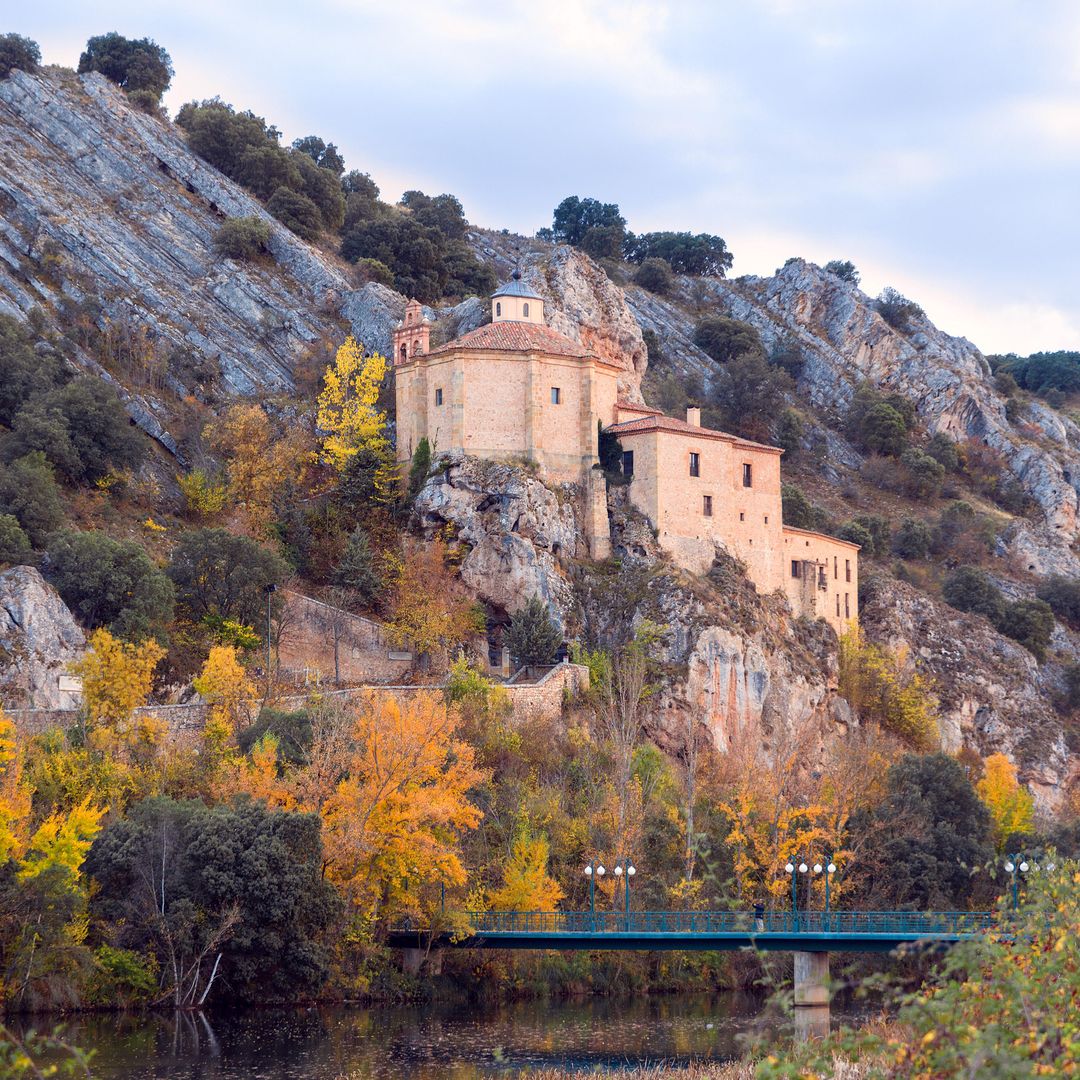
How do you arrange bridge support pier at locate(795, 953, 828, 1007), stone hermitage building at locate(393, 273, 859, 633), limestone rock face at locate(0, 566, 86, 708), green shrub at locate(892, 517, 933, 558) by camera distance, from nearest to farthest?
bridge support pier at locate(795, 953, 828, 1007), limestone rock face at locate(0, 566, 86, 708), stone hermitage building at locate(393, 273, 859, 633), green shrub at locate(892, 517, 933, 558)

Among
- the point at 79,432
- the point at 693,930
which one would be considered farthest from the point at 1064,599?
the point at 79,432

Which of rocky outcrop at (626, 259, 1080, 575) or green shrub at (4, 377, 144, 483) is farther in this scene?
rocky outcrop at (626, 259, 1080, 575)

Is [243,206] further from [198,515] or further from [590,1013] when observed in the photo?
[590,1013]

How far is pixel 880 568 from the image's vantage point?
97.0m

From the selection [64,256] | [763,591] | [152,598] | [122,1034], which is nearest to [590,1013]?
[122,1034]

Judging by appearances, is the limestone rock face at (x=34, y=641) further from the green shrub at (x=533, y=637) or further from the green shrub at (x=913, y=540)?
the green shrub at (x=913, y=540)

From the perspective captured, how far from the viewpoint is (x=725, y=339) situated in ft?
396

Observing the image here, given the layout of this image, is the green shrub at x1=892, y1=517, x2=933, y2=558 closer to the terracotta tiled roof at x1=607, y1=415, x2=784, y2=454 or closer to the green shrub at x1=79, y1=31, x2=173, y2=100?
the terracotta tiled roof at x1=607, y1=415, x2=784, y2=454

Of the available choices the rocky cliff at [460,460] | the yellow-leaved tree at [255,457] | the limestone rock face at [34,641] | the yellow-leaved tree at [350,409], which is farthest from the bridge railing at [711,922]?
the yellow-leaved tree at [350,409]

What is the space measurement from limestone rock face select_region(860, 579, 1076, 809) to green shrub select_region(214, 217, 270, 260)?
122ft

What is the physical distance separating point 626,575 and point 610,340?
21.4 metres

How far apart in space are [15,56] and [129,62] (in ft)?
31.9

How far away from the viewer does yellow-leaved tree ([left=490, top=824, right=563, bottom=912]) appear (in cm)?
5353

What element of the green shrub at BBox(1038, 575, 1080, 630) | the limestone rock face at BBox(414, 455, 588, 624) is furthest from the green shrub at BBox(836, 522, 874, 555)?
the limestone rock face at BBox(414, 455, 588, 624)
